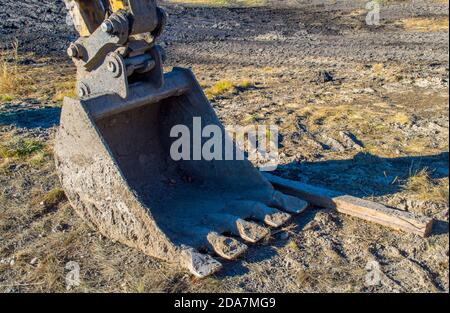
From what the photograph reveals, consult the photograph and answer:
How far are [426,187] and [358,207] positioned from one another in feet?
2.72

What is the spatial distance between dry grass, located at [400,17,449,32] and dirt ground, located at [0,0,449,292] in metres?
0.16

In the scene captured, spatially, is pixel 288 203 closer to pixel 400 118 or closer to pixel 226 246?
pixel 226 246

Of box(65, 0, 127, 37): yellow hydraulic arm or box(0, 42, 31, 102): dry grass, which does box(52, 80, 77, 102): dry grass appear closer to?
box(0, 42, 31, 102): dry grass

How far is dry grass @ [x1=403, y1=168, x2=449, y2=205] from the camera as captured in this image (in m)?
4.53

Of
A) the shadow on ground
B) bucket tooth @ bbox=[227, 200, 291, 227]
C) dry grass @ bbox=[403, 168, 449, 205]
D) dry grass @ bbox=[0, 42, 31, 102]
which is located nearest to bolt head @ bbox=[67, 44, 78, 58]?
bucket tooth @ bbox=[227, 200, 291, 227]

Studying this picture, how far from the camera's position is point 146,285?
11.6ft

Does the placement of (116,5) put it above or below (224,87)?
above

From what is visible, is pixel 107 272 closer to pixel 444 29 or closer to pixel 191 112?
pixel 191 112

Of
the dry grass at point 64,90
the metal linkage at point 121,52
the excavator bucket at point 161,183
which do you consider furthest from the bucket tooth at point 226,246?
the dry grass at point 64,90

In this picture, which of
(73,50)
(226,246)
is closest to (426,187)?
(226,246)

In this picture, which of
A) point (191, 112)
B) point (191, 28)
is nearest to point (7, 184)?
point (191, 112)

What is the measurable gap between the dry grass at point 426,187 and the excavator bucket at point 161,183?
998 millimetres

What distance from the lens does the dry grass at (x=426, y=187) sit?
4.53 meters

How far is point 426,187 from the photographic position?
4.75 m
